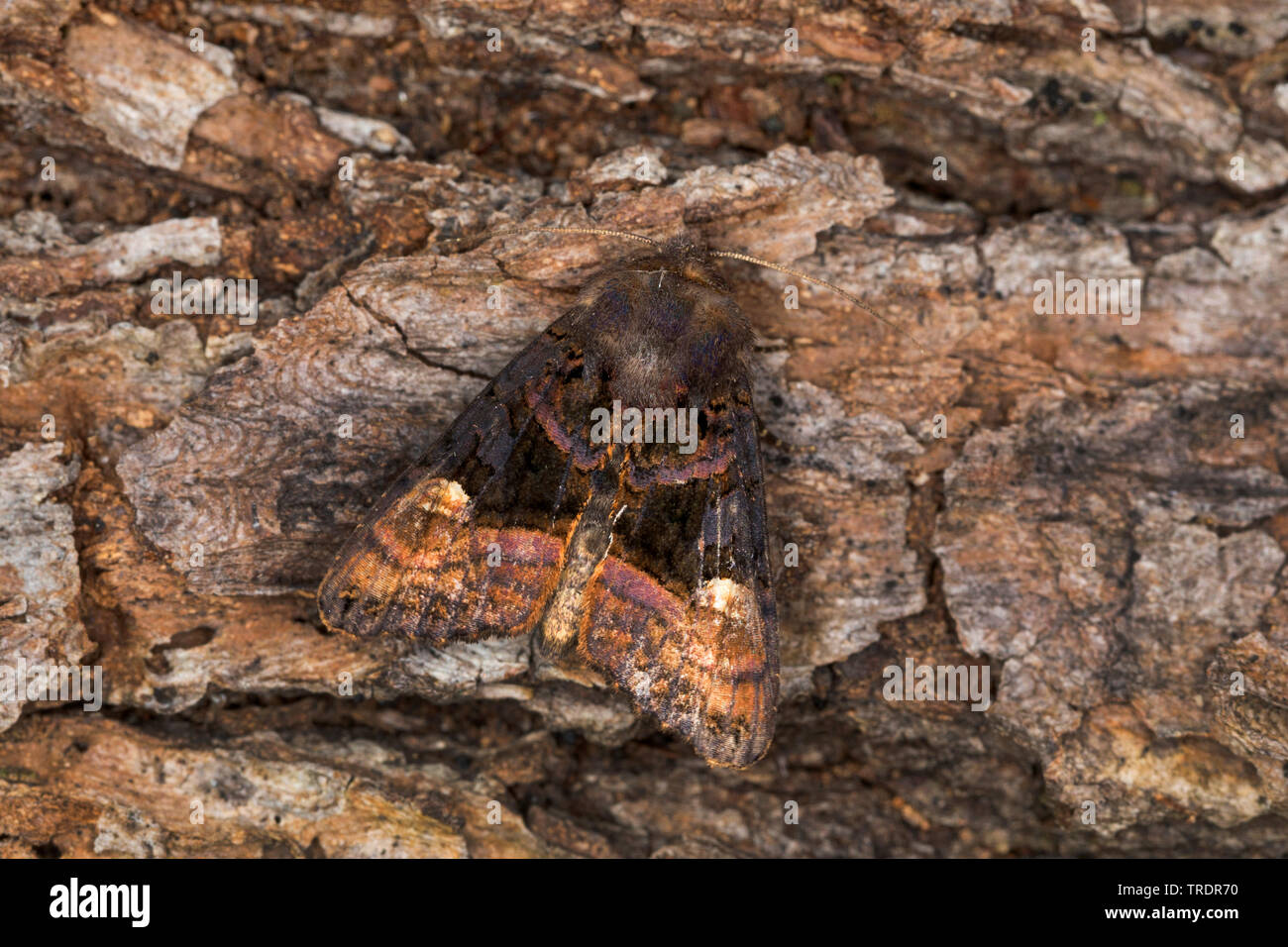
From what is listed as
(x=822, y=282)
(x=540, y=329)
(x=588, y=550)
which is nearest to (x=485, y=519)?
(x=588, y=550)

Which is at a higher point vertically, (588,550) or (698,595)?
(588,550)

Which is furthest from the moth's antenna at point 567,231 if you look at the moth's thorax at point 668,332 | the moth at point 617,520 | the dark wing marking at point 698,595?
the dark wing marking at point 698,595

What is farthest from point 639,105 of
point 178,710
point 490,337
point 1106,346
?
point 178,710

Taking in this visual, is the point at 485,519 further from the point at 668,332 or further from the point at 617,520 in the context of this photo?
the point at 668,332

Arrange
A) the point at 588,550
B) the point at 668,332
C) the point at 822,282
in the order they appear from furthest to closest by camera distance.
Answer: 1. the point at 822,282
2. the point at 588,550
3. the point at 668,332

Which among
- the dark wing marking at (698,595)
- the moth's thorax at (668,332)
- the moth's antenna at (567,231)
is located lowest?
the dark wing marking at (698,595)

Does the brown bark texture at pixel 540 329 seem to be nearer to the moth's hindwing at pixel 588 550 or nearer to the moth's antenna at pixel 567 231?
the moth's antenna at pixel 567 231

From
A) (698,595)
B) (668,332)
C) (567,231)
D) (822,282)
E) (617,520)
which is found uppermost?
(567,231)

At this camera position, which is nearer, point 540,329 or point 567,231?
point 567,231
